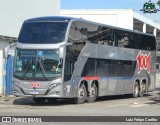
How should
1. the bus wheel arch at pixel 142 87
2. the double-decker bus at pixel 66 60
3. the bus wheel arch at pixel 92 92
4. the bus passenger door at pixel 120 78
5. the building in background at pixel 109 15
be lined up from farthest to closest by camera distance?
the building in background at pixel 109 15
the bus wheel arch at pixel 142 87
the bus passenger door at pixel 120 78
the bus wheel arch at pixel 92 92
the double-decker bus at pixel 66 60

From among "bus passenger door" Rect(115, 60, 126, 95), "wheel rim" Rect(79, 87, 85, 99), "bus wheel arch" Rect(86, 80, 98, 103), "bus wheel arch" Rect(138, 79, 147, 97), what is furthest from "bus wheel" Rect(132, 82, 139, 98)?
"wheel rim" Rect(79, 87, 85, 99)

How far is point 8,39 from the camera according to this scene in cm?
3394

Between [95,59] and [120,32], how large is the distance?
12.6 feet

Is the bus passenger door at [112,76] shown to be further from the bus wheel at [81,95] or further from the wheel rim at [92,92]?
the bus wheel at [81,95]

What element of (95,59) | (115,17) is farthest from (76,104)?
(115,17)

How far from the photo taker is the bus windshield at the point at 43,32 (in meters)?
20.7

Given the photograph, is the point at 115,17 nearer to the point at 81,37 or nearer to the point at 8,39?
the point at 8,39

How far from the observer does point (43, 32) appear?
20.9 meters

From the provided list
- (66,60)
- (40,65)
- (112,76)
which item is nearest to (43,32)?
(40,65)

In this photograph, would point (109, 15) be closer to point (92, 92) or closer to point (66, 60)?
point (92, 92)

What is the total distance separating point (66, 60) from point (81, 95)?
237 centimetres

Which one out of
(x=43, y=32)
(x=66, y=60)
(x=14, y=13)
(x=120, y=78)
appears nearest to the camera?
(x=66, y=60)

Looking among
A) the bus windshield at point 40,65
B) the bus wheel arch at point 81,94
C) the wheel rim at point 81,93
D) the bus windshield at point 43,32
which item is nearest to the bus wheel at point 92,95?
the bus wheel arch at point 81,94

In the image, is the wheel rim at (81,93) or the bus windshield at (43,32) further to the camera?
the wheel rim at (81,93)
